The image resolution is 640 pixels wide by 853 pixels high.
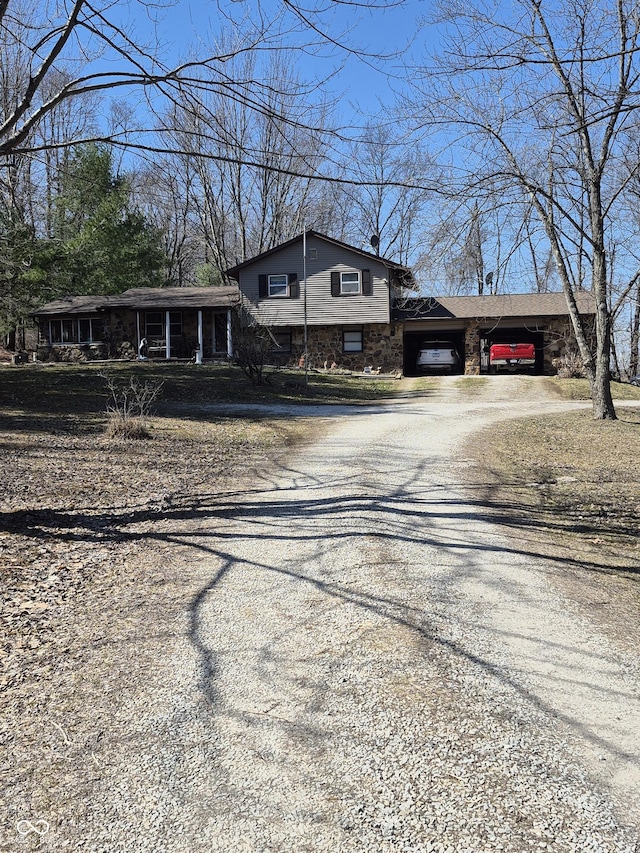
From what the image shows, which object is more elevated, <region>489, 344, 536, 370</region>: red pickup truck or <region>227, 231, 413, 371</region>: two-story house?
<region>227, 231, 413, 371</region>: two-story house

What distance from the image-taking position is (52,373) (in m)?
22.5

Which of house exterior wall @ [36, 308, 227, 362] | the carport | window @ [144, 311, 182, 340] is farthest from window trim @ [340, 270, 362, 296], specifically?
window @ [144, 311, 182, 340]

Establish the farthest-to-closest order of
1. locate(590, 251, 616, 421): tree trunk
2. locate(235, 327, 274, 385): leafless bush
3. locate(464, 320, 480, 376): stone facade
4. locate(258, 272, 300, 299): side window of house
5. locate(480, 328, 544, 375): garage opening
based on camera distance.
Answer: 1. locate(480, 328, 544, 375): garage opening
2. locate(464, 320, 480, 376): stone facade
3. locate(258, 272, 300, 299): side window of house
4. locate(235, 327, 274, 385): leafless bush
5. locate(590, 251, 616, 421): tree trunk

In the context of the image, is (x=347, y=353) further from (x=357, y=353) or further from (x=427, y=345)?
(x=427, y=345)

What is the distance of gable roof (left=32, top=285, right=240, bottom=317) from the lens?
3053 centimetres

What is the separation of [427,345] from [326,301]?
5161mm

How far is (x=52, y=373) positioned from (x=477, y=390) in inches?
568

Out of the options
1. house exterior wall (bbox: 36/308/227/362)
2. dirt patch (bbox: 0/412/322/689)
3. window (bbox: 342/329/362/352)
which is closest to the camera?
dirt patch (bbox: 0/412/322/689)

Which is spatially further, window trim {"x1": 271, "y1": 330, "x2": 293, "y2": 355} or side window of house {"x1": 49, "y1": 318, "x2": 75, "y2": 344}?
side window of house {"x1": 49, "y1": 318, "x2": 75, "y2": 344}

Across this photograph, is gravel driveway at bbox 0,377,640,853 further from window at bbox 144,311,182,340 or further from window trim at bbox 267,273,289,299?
window at bbox 144,311,182,340

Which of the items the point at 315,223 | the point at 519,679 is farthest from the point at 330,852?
the point at 315,223

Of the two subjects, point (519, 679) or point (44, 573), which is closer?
point (519, 679)

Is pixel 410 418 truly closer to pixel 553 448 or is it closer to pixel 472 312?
pixel 553 448

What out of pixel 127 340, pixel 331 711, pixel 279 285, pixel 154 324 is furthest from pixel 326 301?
pixel 331 711
